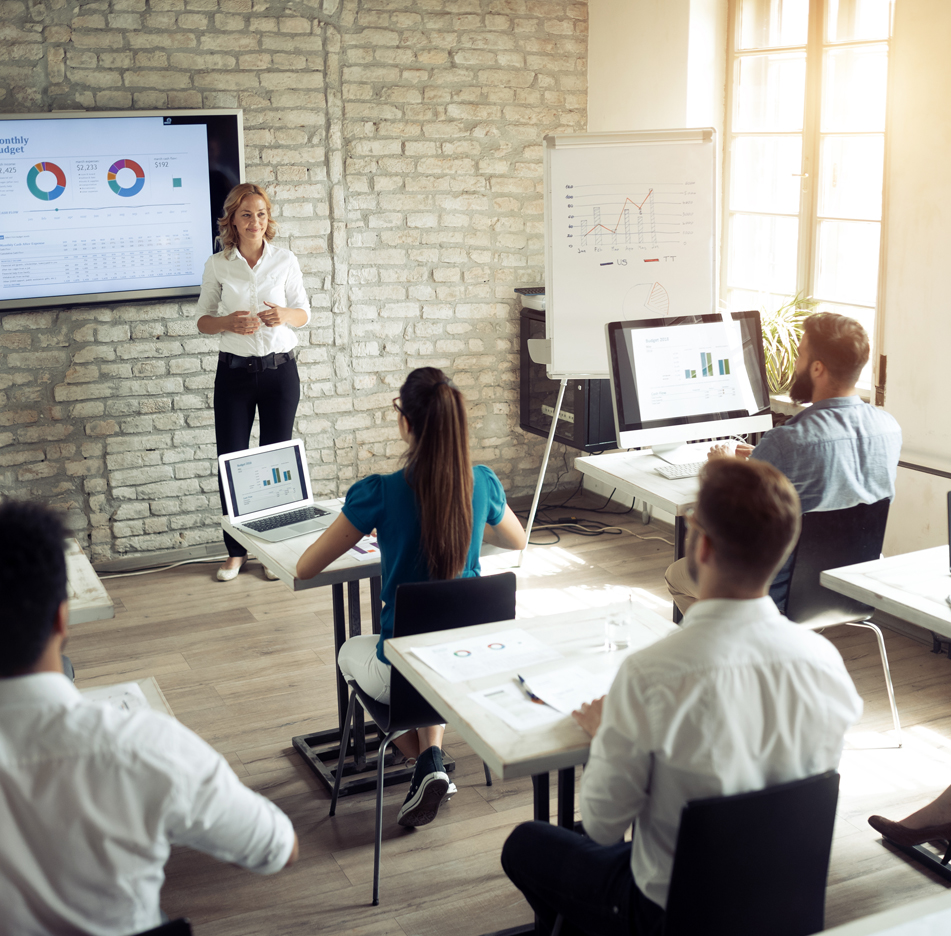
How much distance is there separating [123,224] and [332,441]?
1.46 meters

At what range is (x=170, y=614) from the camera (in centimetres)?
446

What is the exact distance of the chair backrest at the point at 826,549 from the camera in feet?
9.59

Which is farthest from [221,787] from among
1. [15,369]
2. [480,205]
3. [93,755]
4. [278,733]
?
[480,205]

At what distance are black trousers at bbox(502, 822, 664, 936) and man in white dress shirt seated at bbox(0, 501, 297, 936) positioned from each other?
74cm

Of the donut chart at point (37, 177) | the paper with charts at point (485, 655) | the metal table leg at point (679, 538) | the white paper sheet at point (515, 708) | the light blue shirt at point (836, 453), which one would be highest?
the donut chart at point (37, 177)

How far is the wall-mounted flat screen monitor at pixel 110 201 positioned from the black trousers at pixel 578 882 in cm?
360

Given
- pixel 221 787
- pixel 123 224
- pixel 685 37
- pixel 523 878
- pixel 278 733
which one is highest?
pixel 685 37

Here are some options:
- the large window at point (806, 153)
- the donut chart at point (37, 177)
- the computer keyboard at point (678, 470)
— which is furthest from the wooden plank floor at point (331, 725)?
the donut chart at point (37, 177)

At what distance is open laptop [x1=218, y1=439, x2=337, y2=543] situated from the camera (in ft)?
10.0

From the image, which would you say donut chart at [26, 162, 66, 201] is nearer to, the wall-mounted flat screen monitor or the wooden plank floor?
the wall-mounted flat screen monitor

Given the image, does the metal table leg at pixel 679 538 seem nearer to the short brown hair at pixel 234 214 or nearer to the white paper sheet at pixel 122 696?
the white paper sheet at pixel 122 696

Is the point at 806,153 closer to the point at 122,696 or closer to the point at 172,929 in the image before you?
the point at 122,696

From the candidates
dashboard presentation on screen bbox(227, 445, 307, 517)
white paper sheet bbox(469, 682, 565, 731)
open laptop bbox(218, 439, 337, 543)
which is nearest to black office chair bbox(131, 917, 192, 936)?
white paper sheet bbox(469, 682, 565, 731)

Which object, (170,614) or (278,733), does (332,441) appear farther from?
(278,733)
